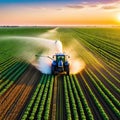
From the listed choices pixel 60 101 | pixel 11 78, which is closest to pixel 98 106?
pixel 60 101

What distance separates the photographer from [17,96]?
17.1m

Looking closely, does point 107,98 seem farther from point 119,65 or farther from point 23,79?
point 119,65

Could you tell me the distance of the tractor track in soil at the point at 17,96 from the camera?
47.6 feet

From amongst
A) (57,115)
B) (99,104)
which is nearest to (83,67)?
(99,104)

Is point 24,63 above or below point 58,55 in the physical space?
below

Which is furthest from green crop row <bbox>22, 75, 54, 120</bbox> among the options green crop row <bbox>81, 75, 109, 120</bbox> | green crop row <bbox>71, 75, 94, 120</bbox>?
green crop row <bbox>81, 75, 109, 120</bbox>

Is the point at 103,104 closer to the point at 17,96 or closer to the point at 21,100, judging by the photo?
the point at 21,100

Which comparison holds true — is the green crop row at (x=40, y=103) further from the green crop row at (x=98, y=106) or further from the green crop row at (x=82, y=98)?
the green crop row at (x=98, y=106)

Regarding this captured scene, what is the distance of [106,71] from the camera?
24781mm

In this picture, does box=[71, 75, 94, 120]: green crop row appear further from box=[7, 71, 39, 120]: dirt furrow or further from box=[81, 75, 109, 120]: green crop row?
box=[7, 71, 39, 120]: dirt furrow

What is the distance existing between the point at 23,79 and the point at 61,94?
507 centimetres

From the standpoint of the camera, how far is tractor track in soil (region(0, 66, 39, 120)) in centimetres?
1450

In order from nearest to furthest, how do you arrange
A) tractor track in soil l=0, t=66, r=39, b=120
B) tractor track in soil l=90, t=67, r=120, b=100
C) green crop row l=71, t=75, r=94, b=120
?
green crop row l=71, t=75, r=94, b=120 → tractor track in soil l=0, t=66, r=39, b=120 → tractor track in soil l=90, t=67, r=120, b=100

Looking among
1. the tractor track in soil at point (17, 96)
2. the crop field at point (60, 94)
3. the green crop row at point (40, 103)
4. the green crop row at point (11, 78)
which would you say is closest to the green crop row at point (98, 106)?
the crop field at point (60, 94)
